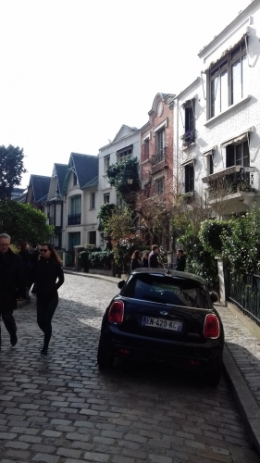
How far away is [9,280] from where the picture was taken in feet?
22.4

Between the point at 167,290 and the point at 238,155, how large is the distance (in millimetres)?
13902

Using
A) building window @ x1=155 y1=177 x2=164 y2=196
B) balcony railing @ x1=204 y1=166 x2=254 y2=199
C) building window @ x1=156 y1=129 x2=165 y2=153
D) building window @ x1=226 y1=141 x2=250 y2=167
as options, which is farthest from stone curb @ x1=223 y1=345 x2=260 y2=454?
building window @ x1=156 y1=129 x2=165 y2=153

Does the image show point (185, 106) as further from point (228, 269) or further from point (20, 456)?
point (20, 456)

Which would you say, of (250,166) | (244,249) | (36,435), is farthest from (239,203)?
(36,435)

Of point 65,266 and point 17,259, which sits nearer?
point 17,259

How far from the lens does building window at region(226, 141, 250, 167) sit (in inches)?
734

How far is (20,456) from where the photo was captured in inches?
145

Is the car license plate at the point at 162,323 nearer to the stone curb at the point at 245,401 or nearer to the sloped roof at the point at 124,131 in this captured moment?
the stone curb at the point at 245,401

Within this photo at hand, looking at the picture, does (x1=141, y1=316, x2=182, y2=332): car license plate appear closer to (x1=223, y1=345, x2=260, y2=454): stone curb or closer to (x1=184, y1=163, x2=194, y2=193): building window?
(x1=223, y1=345, x2=260, y2=454): stone curb

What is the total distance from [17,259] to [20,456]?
144 inches

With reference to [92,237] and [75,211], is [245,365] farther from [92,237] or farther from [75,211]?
[75,211]

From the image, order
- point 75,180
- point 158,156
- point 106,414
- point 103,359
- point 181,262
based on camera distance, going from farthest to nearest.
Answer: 1. point 75,180
2. point 158,156
3. point 181,262
4. point 103,359
5. point 106,414

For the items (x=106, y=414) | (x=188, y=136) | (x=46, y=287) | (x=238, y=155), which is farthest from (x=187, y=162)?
(x=106, y=414)

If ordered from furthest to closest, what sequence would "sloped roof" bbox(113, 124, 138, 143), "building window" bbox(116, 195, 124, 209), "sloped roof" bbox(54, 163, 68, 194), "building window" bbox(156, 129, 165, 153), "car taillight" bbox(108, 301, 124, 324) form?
"sloped roof" bbox(54, 163, 68, 194) → "sloped roof" bbox(113, 124, 138, 143) → "building window" bbox(116, 195, 124, 209) → "building window" bbox(156, 129, 165, 153) → "car taillight" bbox(108, 301, 124, 324)
